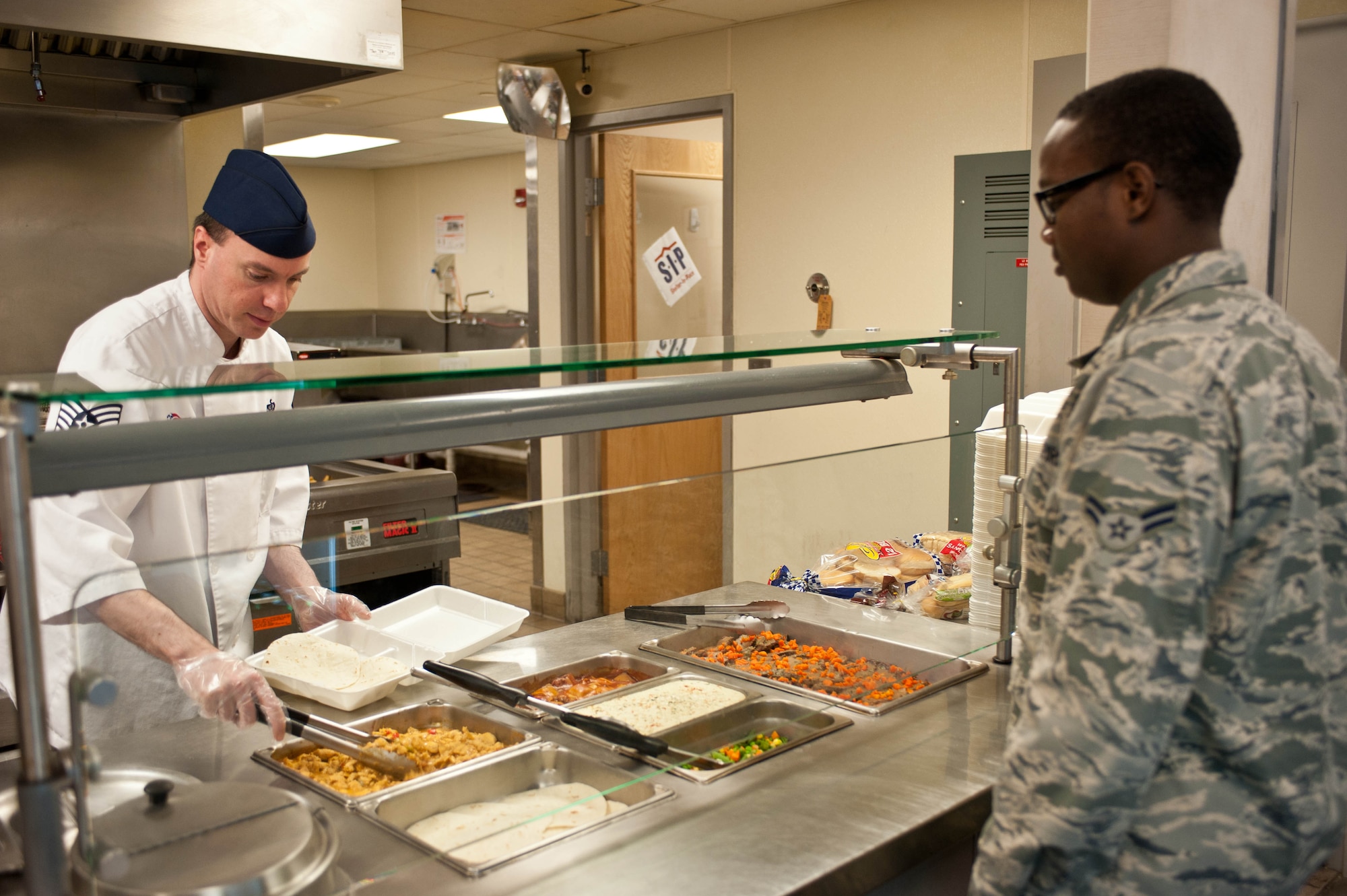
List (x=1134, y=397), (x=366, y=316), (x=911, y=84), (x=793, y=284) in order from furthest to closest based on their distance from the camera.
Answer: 1. (x=366, y=316)
2. (x=793, y=284)
3. (x=911, y=84)
4. (x=1134, y=397)

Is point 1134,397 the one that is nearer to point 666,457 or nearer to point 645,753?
point 645,753

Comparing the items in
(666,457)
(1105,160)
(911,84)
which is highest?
(911,84)

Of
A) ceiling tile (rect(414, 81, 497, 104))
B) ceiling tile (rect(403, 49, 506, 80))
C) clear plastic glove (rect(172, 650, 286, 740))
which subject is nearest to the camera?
clear plastic glove (rect(172, 650, 286, 740))

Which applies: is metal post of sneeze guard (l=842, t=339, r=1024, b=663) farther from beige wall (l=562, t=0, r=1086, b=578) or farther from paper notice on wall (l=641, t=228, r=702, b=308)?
paper notice on wall (l=641, t=228, r=702, b=308)

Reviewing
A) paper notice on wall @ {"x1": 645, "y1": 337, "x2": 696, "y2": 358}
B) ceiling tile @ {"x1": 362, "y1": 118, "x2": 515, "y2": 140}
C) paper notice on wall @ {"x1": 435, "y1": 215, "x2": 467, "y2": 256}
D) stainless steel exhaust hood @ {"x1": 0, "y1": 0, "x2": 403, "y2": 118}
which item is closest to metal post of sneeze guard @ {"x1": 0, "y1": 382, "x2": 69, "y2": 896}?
paper notice on wall @ {"x1": 645, "y1": 337, "x2": 696, "y2": 358}


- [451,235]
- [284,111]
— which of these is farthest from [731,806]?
[451,235]

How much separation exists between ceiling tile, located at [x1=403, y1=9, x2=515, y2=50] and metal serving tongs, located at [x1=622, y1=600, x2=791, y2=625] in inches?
119

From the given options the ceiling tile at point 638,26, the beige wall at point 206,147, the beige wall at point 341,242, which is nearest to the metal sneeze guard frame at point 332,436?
the beige wall at point 206,147

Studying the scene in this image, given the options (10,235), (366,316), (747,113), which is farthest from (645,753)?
(366,316)

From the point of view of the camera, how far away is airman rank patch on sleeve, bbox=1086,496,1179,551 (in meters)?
0.92

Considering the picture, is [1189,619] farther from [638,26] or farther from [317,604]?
[638,26]

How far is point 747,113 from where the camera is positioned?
4.43 metres

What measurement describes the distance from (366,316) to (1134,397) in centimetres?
968

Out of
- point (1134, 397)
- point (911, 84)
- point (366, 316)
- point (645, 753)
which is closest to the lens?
point (1134, 397)
